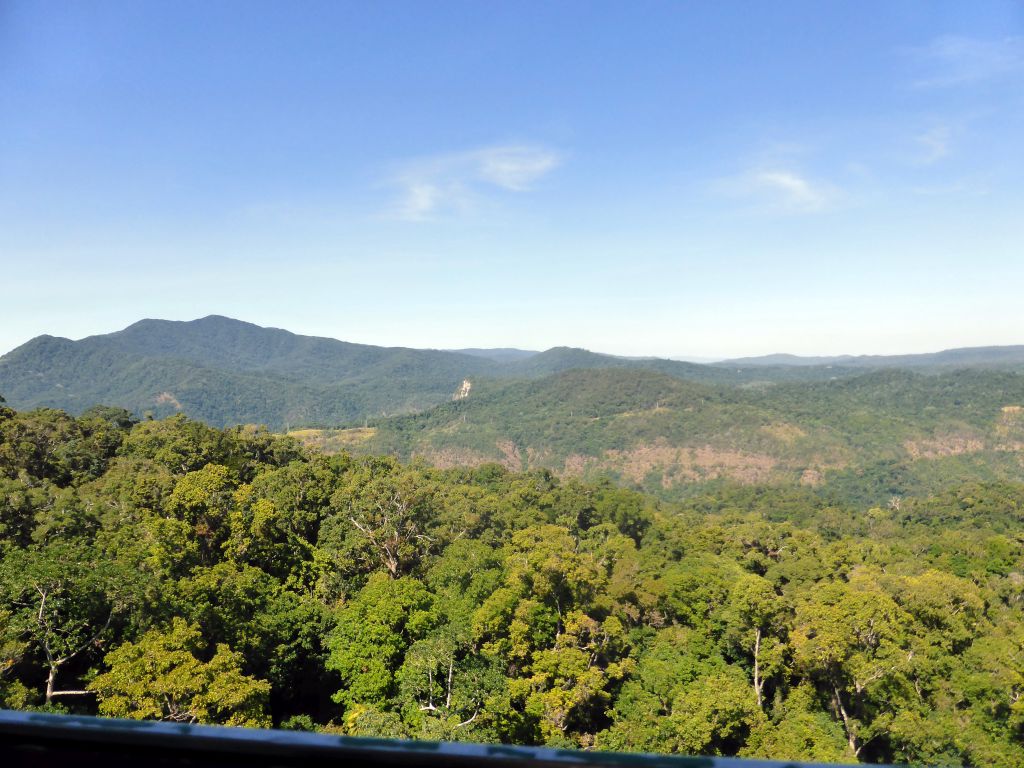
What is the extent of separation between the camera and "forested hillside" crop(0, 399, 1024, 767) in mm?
10930

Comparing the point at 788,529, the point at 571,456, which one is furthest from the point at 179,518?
the point at 571,456

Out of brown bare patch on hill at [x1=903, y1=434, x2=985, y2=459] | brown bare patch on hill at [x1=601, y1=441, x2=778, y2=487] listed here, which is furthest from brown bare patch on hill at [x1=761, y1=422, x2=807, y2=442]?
brown bare patch on hill at [x1=903, y1=434, x2=985, y2=459]

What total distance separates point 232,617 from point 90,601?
114 inches

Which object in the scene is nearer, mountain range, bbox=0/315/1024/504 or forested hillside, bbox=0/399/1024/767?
forested hillside, bbox=0/399/1024/767

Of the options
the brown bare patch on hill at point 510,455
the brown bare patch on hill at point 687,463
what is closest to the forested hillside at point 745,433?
the brown bare patch on hill at point 687,463

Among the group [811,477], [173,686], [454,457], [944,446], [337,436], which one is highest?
[173,686]

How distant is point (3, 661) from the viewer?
9.74 m

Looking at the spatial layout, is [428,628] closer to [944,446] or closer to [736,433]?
[736,433]

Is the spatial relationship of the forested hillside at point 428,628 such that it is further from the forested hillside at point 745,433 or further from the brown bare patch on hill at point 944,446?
the brown bare patch on hill at point 944,446

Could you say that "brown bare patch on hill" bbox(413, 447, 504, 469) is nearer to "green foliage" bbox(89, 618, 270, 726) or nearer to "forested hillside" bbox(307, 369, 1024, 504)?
"forested hillside" bbox(307, 369, 1024, 504)

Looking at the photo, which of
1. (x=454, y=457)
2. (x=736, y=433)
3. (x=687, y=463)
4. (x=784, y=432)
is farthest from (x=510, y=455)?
(x=784, y=432)

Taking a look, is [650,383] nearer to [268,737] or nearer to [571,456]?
[571,456]

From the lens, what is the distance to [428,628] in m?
14.1

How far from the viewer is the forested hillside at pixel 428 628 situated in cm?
1093
